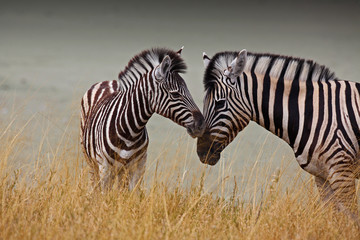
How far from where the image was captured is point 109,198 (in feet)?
16.3

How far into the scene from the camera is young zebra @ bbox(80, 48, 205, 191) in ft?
17.7

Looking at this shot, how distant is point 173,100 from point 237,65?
0.70 m

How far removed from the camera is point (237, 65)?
211 inches

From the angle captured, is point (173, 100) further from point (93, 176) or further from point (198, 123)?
point (93, 176)

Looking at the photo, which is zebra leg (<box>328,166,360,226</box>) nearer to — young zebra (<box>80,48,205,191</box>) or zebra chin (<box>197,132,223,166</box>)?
zebra chin (<box>197,132,223,166</box>)

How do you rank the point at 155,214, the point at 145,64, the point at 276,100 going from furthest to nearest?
the point at 145,64
the point at 276,100
the point at 155,214

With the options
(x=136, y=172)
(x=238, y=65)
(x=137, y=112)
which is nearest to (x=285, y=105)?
(x=238, y=65)

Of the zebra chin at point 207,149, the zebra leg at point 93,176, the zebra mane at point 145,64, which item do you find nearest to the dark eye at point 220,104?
the zebra chin at point 207,149

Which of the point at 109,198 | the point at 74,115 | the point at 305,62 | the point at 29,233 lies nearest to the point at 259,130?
the point at 74,115

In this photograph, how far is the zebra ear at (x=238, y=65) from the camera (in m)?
5.31

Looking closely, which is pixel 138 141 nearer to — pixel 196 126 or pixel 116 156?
pixel 116 156

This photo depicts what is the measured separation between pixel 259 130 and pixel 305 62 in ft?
26.0

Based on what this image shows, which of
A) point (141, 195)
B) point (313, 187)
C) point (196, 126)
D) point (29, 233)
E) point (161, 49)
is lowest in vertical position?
point (29, 233)

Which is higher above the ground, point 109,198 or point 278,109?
point 278,109
